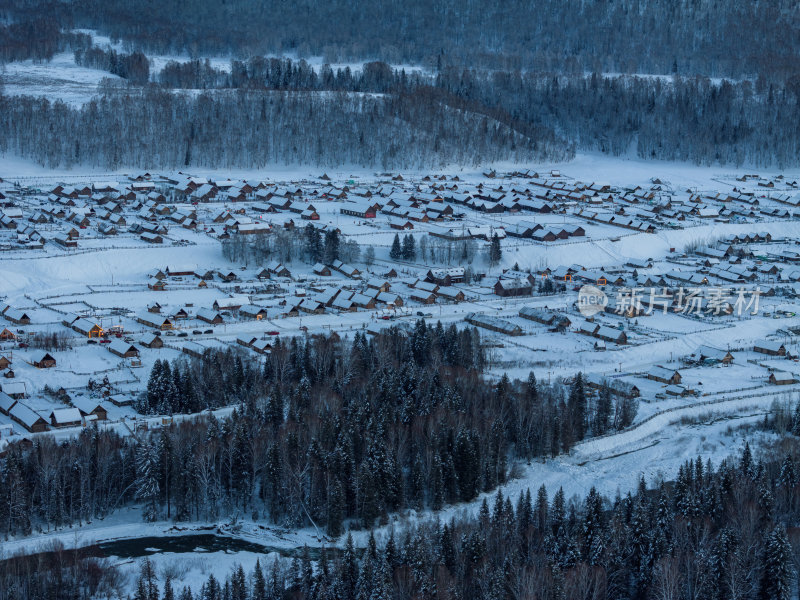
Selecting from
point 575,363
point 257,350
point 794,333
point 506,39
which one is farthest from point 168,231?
point 506,39

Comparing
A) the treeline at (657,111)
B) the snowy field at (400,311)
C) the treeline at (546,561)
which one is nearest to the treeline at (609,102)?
the treeline at (657,111)

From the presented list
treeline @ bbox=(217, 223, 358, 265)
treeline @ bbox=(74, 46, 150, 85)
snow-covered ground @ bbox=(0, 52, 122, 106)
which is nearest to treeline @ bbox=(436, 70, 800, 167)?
treeline @ bbox=(74, 46, 150, 85)

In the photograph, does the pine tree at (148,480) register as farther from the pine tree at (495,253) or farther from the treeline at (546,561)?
the pine tree at (495,253)

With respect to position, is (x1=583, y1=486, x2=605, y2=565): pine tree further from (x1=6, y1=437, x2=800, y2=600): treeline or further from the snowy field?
the snowy field

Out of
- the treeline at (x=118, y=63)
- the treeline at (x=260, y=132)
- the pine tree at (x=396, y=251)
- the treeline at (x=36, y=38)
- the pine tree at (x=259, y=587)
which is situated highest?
the treeline at (x=36, y=38)

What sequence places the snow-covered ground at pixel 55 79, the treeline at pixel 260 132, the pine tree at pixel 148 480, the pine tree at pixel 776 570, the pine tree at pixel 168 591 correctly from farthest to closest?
1. the snow-covered ground at pixel 55 79
2. the treeline at pixel 260 132
3. the pine tree at pixel 148 480
4. the pine tree at pixel 776 570
5. the pine tree at pixel 168 591

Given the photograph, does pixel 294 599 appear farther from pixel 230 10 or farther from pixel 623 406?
pixel 230 10
